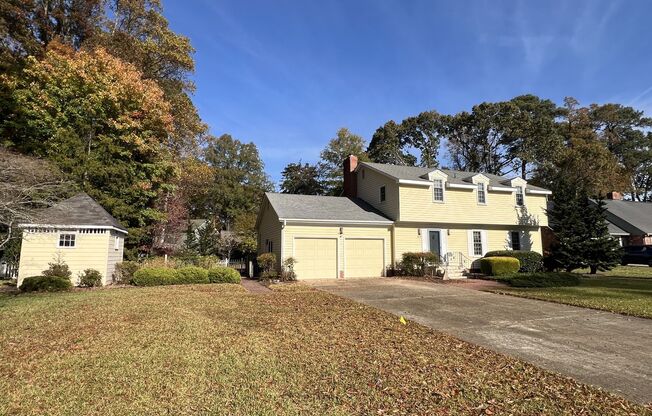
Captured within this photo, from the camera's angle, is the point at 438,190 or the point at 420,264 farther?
the point at 438,190

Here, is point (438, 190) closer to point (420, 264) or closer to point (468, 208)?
point (468, 208)

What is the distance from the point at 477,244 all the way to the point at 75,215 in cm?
2198

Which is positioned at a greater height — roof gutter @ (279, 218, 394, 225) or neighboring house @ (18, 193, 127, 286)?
roof gutter @ (279, 218, 394, 225)

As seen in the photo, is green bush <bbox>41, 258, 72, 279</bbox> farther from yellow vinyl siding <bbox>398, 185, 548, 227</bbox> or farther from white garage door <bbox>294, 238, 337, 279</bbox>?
yellow vinyl siding <bbox>398, 185, 548, 227</bbox>

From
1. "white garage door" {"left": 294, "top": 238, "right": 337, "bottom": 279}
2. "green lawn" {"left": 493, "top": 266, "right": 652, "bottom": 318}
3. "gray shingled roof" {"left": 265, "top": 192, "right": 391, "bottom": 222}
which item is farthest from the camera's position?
"gray shingled roof" {"left": 265, "top": 192, "right": 391, "bottom": 222}

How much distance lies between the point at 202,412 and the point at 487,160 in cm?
4639

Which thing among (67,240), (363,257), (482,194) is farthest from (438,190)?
(67,240)

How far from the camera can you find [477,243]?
77.2 ft

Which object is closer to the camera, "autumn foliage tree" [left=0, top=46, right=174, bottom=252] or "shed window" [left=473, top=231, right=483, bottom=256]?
"autumn foliage tree" [left=0, top=46, right=174, bottom=252]

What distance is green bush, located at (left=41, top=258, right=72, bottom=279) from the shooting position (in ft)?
49.1

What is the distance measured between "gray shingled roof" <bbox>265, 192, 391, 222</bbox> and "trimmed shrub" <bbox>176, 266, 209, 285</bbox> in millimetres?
4688

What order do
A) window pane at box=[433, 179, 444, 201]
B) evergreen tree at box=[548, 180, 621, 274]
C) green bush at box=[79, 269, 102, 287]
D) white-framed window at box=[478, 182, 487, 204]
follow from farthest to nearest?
white-framed window at box=[478, 182, 487, 204]
window pane at box=[433, 179, 444, 201]
evergreen tree at box=[548, 180, 621, 274]
green bush at box=[79, 269, 102, 287]

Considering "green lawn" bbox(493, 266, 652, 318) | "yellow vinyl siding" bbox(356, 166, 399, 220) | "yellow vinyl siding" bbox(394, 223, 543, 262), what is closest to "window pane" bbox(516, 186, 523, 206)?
"yellow vinyl siding" bbox(394, 223, 543, 262)

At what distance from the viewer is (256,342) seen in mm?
6824
